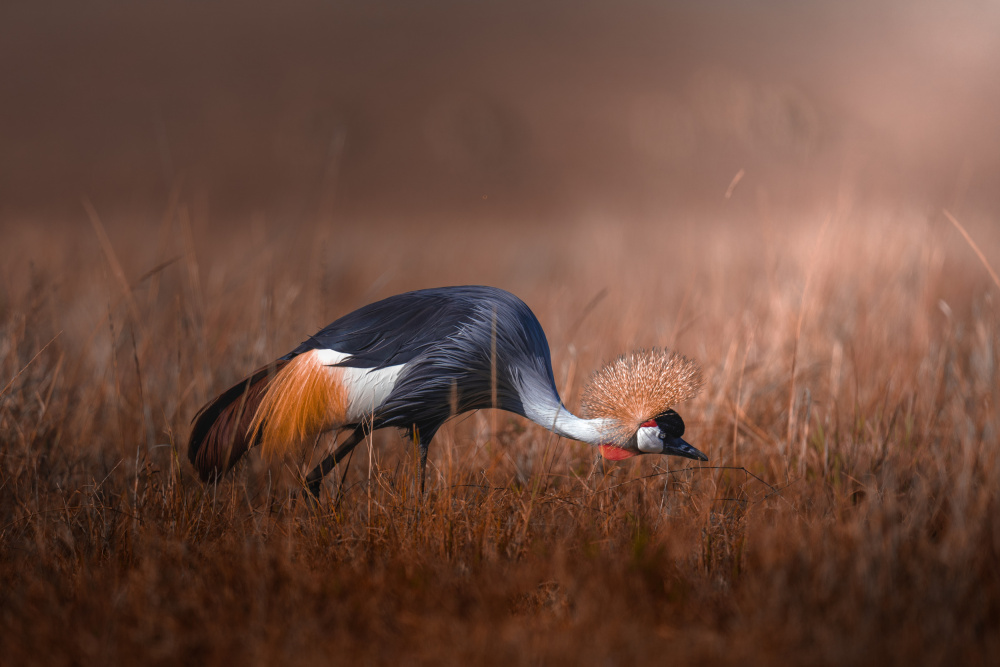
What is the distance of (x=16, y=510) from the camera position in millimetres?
2141

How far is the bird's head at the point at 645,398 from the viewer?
186cm

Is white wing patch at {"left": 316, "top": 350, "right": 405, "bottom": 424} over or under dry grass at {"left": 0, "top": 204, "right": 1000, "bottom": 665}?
over

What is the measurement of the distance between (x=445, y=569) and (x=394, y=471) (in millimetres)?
573

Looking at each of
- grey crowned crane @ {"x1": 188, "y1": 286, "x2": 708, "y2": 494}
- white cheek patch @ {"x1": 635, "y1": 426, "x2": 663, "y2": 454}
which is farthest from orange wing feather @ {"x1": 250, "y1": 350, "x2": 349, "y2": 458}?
white cheek patch @ {"x1": 635, "y1": 426, "x2": 663, "y2": 454}

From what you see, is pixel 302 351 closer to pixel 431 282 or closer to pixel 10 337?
pixel 10 337

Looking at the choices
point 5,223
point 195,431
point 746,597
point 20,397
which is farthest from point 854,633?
point 5,223

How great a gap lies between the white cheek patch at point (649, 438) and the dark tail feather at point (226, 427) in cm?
115

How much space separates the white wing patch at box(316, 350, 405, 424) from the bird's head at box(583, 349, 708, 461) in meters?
0.62

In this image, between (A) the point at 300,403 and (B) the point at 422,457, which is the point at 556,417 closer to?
(B) the point at 422,457

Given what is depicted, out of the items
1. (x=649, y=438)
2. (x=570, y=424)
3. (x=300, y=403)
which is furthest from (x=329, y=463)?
(x=649, y=438)

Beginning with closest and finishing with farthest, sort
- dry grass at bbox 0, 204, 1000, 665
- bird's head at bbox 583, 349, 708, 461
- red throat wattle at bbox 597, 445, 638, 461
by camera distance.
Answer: dry grass at bbox 0, 204, 1000, 665 < bird's head at bbox 583, 349, 708, 461 < red throat wattle at bbox 597, 445, 638, 461

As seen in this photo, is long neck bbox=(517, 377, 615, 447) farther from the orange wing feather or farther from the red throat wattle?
the orange wing feather

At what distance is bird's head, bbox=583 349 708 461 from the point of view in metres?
1.86

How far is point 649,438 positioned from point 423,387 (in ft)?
2.29
